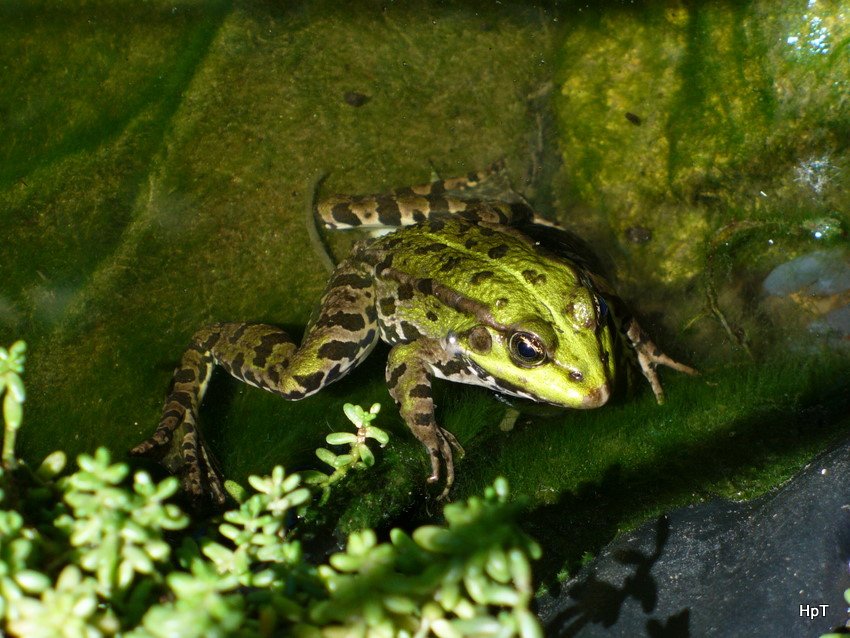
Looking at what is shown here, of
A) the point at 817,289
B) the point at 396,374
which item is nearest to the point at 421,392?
the point at 396,374

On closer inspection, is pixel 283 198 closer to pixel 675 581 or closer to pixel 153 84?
pixel 153 84

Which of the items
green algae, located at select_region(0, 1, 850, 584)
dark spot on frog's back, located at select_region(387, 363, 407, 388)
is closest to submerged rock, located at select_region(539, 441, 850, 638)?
green algae, located at select_region(0, 1, 850, 584)

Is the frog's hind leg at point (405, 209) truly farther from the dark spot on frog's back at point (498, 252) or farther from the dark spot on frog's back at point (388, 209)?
the dark spot on frog's back at point (498, 252)

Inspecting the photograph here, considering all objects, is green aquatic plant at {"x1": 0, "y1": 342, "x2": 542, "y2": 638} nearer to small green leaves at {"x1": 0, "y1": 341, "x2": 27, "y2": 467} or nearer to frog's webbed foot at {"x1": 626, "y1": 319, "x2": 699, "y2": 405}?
small green leaves at {"x1": 0, "y1": 341, "x2": 27, "y2": 467}

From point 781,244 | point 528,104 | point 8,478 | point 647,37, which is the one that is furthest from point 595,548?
point 647,37

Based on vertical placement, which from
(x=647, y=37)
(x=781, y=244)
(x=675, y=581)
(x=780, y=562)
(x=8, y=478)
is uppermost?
(x=647, y=37)

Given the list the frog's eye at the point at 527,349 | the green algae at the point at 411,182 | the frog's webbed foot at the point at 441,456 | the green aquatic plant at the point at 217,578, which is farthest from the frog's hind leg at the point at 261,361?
the green aquatic plant at the point at 217,578

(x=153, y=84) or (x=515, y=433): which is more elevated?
(x=153, y=84)

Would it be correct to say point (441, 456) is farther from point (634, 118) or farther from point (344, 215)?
point (634, 118)
